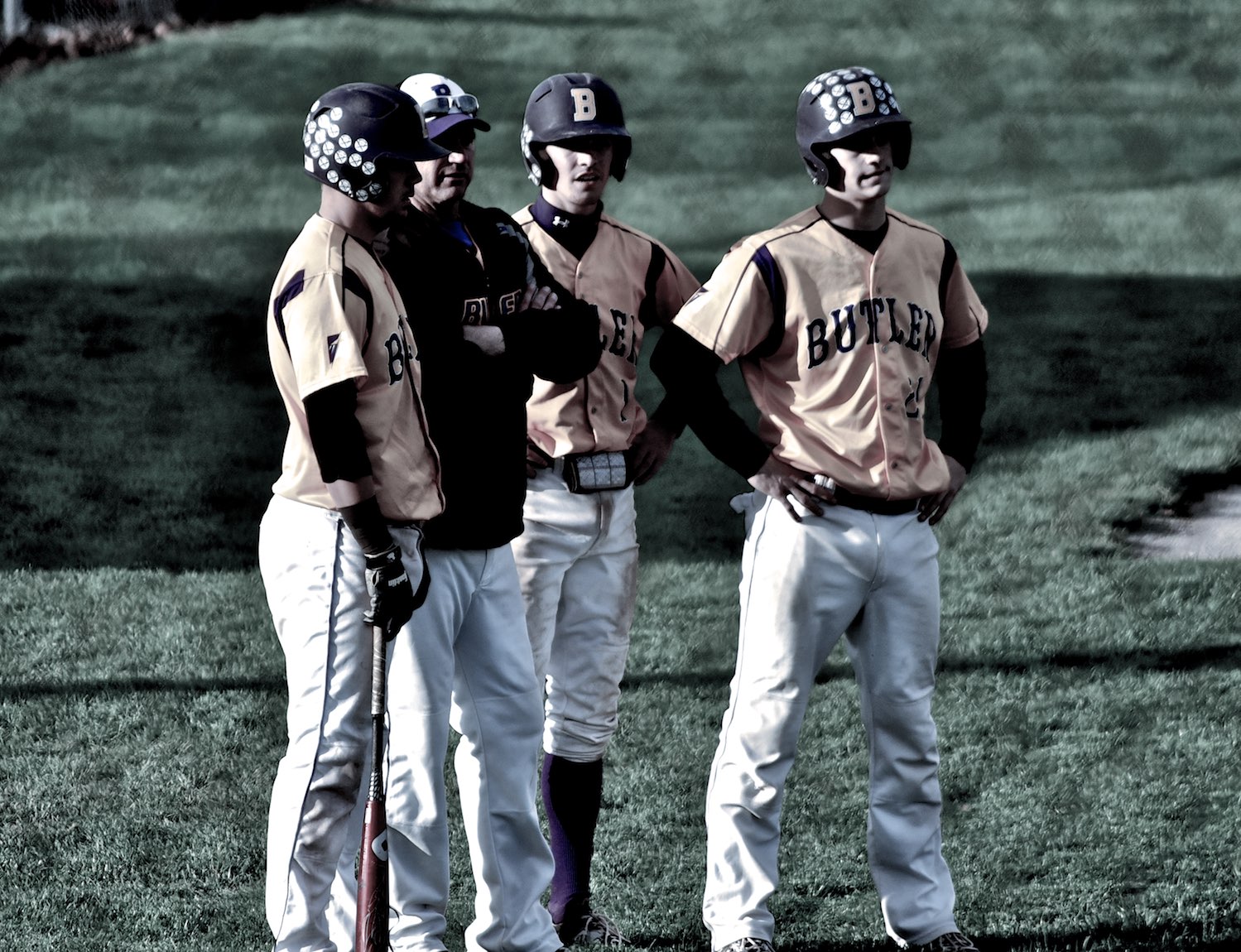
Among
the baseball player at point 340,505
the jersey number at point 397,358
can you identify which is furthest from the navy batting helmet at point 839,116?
the jersey number at point 397,358

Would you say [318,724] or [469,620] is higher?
[469,620]

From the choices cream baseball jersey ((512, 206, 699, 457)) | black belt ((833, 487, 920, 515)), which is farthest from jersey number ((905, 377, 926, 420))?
cream baseball jersey ((512, 206, 699, 457))

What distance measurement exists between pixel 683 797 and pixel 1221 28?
54.1 ft

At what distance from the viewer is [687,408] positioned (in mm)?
4555

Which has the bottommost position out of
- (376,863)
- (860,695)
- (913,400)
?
(376,863)

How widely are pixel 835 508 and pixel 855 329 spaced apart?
45 cm

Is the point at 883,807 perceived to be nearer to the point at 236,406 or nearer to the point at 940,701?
the point at 940,701

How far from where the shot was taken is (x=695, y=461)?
10.0 m

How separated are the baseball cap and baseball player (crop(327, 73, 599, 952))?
141mm

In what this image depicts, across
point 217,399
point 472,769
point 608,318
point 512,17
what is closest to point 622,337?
point 608,318

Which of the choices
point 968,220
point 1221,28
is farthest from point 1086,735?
point 1221,28

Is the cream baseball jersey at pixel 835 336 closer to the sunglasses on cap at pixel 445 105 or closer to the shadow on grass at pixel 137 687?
the sunglasses on cap at pixel 445 105

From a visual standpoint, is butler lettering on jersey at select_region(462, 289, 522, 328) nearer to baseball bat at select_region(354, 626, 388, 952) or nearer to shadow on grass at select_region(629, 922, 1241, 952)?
baseball bat at select_region(354, 626, 388, 952)

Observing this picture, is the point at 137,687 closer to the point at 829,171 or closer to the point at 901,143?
the point at 829,171
